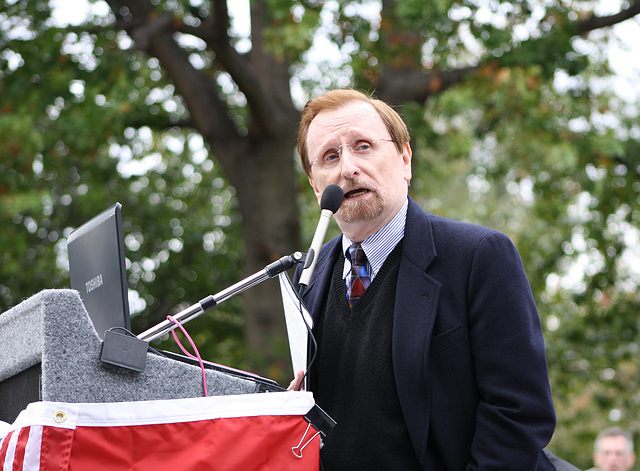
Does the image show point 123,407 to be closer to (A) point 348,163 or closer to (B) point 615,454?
(A) point 348,163

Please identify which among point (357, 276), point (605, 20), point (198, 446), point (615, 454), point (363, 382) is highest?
point (198, 446)

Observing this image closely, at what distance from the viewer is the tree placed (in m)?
7.88

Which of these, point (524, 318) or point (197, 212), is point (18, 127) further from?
point (524, 318)

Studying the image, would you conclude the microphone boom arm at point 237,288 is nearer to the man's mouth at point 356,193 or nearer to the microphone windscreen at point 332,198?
the microphone windscreen at point 332,198

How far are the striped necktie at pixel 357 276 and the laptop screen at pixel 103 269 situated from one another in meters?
0.78

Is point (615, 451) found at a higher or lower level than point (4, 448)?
lower

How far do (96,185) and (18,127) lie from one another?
71.6 inches

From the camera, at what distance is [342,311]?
2.60m

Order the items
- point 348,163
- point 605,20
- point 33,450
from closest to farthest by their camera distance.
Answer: point 33,450 < point 348,163 < point 605,20

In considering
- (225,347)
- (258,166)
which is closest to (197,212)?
(225,347)

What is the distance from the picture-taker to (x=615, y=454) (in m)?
7.71

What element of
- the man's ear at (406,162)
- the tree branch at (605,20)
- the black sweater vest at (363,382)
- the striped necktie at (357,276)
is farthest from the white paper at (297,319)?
the tree branch at (605,20)

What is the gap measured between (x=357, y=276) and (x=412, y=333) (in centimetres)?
37

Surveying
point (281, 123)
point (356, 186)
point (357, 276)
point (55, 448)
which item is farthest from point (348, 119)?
point (281, 123)
